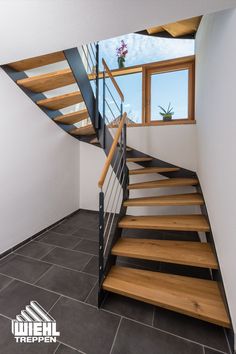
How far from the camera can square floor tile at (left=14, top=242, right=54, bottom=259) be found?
81.9 inches

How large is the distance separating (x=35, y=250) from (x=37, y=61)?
212 cm

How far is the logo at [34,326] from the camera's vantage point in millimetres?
1144

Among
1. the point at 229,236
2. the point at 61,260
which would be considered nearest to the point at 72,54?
the point at 229,236

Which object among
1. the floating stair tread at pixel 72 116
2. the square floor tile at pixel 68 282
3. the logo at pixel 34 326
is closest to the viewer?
the logo at pixel 34 326

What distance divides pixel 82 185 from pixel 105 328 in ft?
8.70

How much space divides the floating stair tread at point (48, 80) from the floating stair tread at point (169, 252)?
174cm

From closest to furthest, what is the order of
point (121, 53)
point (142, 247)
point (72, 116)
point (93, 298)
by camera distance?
point (93, 298) → point (142, 247) → point (72, 116) → point (121, 53)

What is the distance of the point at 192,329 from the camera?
3.90ft

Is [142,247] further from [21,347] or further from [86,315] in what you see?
[21,347]

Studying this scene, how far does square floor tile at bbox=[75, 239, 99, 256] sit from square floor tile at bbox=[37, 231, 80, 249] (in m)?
0.08

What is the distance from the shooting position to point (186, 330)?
1.18 meters

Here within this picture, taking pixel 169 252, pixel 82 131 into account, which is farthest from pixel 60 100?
pixel 169 252

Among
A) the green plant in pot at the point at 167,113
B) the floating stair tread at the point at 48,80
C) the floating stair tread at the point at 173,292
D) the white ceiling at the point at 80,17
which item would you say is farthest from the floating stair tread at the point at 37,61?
the floating stair tread at the point at 173,292

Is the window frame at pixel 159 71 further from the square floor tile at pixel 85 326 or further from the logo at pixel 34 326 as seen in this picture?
the logo at pixel 34 326
